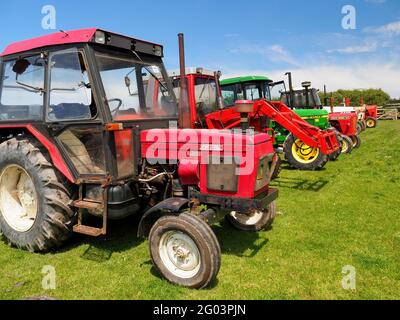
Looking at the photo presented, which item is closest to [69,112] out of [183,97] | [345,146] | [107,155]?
[107,155]

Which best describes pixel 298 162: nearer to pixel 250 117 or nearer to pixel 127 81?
pixel 250 117

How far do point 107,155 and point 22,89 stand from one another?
4.40 ft

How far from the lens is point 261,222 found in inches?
177

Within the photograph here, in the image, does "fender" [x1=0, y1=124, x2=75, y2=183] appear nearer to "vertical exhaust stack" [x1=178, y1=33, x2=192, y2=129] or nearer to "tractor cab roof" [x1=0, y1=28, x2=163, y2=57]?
"tractor cab roof" [x1=0, y1=28, x2=163, y2=57]

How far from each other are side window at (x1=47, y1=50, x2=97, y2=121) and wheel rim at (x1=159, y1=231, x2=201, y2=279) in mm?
1464

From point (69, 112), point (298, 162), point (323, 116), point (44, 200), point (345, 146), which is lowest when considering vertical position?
point (298, 162)

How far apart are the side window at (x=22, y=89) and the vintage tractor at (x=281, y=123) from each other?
14.7ft

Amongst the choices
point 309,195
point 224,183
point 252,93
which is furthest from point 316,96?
point 224,183

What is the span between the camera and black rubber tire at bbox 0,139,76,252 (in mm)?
3764

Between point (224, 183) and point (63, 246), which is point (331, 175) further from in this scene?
point (63, 246)

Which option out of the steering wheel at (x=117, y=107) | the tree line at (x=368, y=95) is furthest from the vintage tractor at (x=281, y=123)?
the tree line at (x=368, y=95)

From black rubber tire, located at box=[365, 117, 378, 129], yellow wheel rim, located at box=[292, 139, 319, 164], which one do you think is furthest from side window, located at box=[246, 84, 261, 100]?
black rubber tire, located at box=[365, 117, 378, 129]
